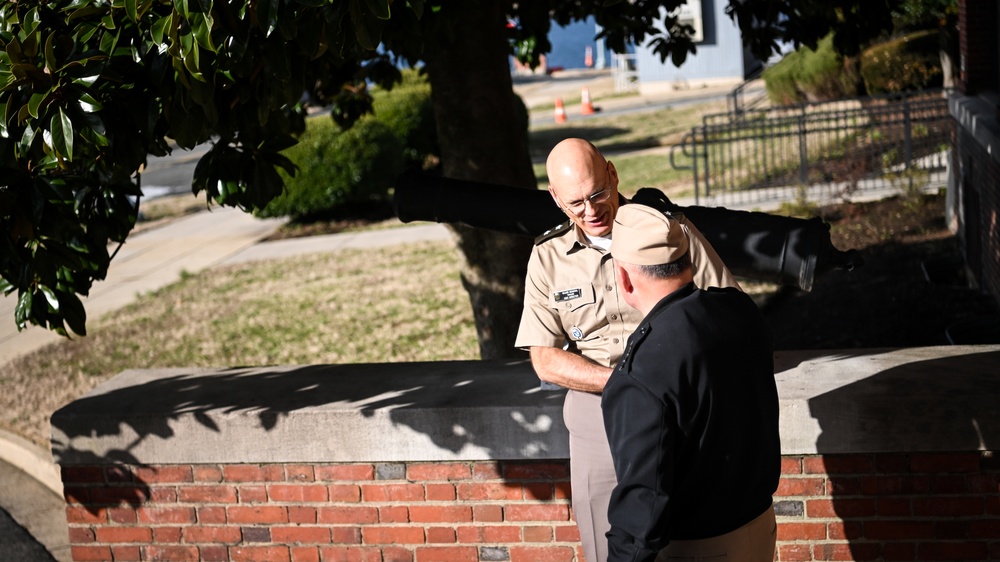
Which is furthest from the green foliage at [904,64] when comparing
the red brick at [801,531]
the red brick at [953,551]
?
the red brick at [801,531]

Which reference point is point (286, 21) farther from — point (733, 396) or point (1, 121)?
point (733, 396)

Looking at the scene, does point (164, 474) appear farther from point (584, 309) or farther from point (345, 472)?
point (584, 309)

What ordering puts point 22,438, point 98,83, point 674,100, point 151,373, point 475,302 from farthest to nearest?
point 674,100
point 22,438
point 475,302
point 151,373
point 98,83

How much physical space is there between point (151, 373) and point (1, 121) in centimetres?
187

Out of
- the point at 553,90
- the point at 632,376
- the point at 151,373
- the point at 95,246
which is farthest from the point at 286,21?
the point at 553,90

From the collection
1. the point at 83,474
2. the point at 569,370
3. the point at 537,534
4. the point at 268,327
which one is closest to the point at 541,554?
the point at 537,534

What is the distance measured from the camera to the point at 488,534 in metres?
3.96

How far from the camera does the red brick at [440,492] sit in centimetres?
393

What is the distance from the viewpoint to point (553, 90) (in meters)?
41.7

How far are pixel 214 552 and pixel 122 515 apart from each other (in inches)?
15.6

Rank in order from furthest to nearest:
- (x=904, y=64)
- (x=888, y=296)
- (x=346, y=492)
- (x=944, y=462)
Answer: (x=904, y=64)
(x=888, y=296)
(x=346, y=492)
(x=944, y=462)

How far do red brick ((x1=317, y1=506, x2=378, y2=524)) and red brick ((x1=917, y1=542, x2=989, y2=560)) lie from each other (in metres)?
1.97

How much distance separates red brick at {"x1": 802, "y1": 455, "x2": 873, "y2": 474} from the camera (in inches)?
144

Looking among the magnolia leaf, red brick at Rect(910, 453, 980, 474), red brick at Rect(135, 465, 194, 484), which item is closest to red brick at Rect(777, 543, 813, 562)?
red brick at Rect(910, 453, 980, 474)
